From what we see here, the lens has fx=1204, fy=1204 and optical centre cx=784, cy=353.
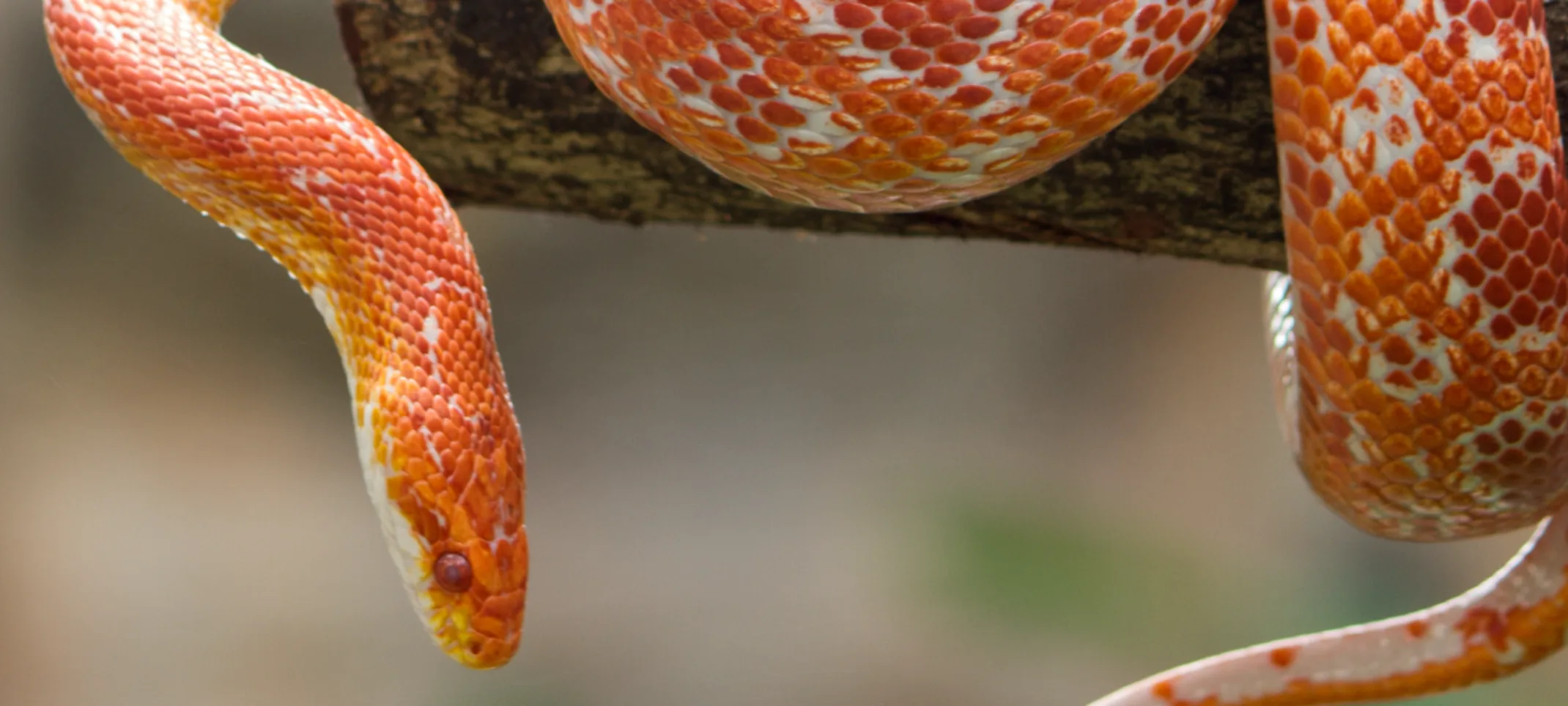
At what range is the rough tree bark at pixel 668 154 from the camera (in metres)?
1.80

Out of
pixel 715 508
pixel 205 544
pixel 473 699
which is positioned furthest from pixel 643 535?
pixel 205 544

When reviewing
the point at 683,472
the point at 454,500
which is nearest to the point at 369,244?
the point at 454,500

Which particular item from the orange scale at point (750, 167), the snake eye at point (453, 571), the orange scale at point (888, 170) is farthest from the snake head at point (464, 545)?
the orange scale at point (888, 170)

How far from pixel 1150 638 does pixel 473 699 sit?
2.85 meters

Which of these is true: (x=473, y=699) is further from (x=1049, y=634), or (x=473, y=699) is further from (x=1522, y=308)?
(x=1522, y=308)

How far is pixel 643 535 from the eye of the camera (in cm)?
532

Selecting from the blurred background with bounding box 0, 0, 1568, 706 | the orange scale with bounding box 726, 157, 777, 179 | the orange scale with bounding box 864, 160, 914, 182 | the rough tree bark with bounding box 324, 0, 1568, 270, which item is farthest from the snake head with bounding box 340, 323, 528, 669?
the blurred background with bounding box 0, 0, 1568, 706

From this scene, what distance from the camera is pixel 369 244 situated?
5.65ft

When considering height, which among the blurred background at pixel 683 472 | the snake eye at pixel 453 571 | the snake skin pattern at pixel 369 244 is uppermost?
the snake skin pattern at pixel 369 244

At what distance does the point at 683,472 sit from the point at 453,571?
12.2 feet

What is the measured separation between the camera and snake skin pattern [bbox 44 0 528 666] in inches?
65.3

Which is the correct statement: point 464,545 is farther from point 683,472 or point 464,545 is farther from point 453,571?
point 683,472

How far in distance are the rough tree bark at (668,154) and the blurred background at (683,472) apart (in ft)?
9.18

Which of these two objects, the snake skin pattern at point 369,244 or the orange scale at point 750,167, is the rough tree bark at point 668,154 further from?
the orange scale at point 750,167
